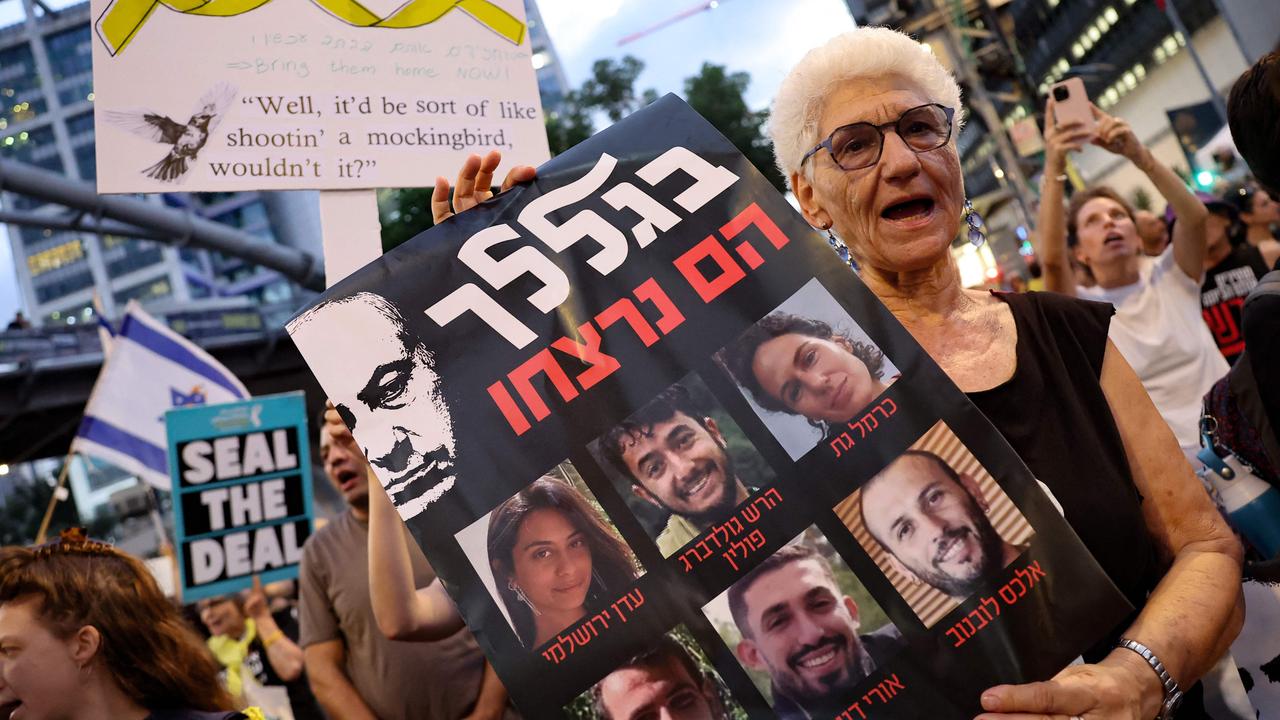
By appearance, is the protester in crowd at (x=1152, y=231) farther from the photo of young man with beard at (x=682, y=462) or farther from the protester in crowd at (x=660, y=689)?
the protester in crowd at (x=660, y=689)

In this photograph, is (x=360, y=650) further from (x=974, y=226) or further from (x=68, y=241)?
(x=68, y=241)

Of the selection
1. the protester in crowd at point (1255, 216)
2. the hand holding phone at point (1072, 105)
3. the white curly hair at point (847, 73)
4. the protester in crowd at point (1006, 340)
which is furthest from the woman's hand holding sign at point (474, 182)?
the protester in crowd at point (1255, 216)

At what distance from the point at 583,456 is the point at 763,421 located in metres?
0.23

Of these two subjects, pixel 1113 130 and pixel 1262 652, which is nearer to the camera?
pixel 1262 652

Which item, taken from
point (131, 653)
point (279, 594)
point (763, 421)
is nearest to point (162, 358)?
point (279, 594)

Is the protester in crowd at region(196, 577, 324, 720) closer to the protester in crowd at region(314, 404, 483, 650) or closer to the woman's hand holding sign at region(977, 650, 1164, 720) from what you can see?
the protester in crowd at region(314, 404, 483, 650)

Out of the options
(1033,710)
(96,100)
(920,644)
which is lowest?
(1033,710)

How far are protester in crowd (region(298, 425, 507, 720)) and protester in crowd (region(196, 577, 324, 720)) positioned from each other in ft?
5.55

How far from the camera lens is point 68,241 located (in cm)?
8175

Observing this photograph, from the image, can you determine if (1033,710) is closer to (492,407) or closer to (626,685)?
(626,685)

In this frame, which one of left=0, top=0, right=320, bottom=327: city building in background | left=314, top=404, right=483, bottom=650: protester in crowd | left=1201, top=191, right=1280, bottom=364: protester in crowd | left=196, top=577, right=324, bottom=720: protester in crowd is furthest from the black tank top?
left=0, top=0, right=320, bottom=327: city building in background

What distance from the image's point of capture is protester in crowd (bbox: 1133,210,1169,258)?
15.2 feet

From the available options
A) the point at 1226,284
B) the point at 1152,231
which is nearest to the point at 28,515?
the point at 1152,231

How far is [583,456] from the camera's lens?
1147 millimetres
